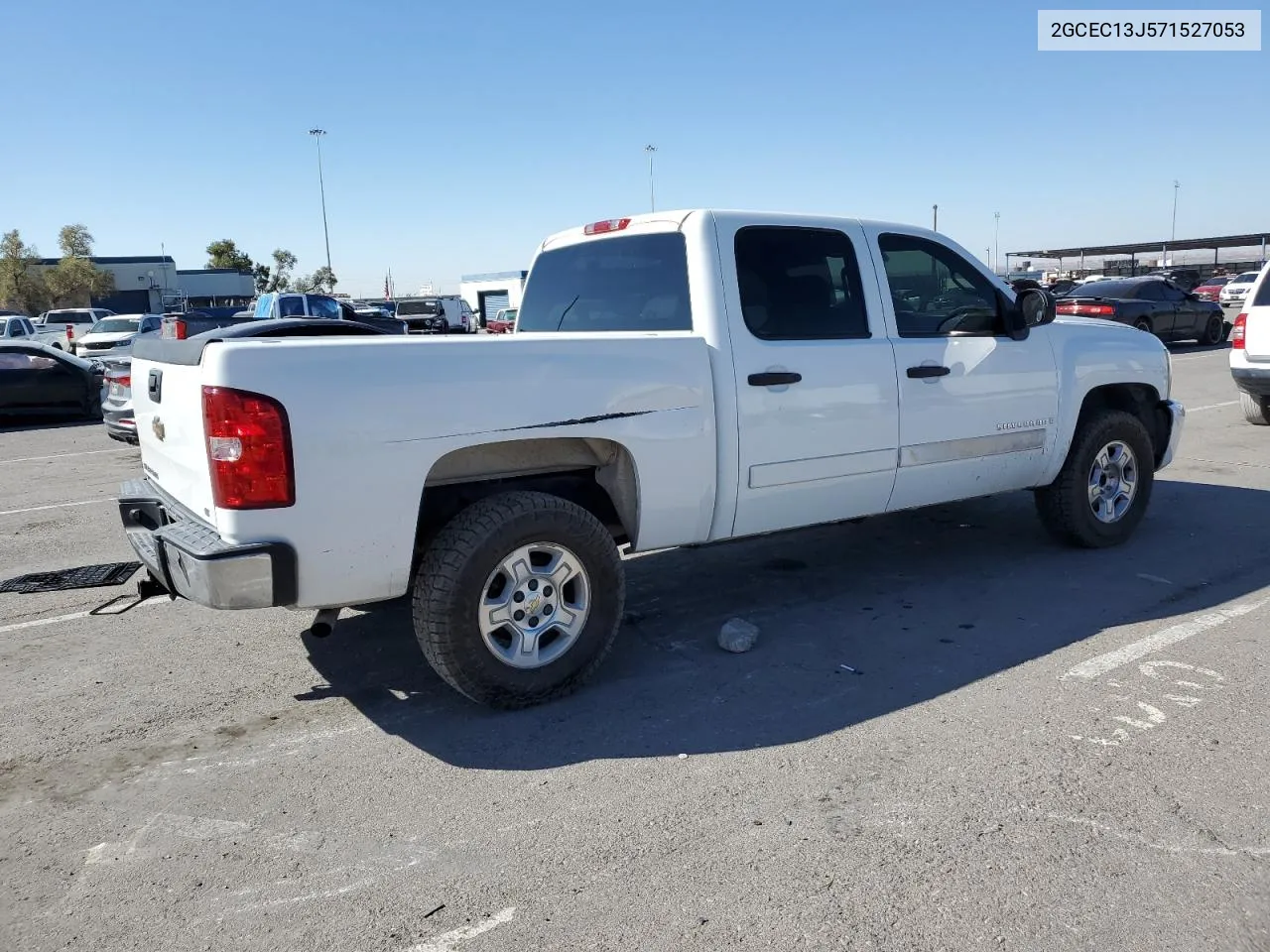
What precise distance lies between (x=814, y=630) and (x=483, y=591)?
1.82 metres

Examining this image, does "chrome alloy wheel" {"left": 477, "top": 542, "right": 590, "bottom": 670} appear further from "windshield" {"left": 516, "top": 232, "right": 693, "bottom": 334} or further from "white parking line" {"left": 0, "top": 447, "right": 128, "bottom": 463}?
"white parking line" {"left": 0, "top": 447, "right": 128, "bottom": 463}

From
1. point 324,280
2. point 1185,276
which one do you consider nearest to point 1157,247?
point 1185,276

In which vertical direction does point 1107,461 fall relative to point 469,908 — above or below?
above

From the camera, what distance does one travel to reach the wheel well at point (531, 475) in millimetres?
3998

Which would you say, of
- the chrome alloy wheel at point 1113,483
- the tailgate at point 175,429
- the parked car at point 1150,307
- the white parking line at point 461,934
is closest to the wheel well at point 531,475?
the tailgate at point 175,429

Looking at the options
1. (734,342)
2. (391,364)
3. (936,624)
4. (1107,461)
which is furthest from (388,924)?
(1107,461)

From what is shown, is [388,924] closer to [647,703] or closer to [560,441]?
[647,703]

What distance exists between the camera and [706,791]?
3.36 metres

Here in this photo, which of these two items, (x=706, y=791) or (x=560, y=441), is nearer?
(x=706, y=791)

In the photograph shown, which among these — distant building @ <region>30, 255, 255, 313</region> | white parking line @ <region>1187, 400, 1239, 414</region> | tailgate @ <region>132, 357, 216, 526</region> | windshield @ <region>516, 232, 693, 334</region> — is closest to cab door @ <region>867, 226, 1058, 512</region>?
windshield @ <region>516, 232, 693, 334</region>

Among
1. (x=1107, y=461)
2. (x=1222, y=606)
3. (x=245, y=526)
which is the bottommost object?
(x=1222, y=606)

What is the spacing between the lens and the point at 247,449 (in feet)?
11.1

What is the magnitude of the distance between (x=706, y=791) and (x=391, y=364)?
1.85 meters

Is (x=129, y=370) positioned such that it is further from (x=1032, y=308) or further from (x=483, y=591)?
(x=1032, y=308)
